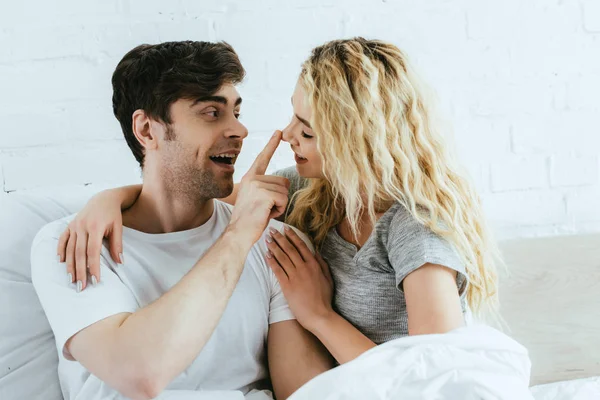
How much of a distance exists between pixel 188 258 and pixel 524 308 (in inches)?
33.6

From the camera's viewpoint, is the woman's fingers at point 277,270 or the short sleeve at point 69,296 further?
the woman's fingers at point 277,270

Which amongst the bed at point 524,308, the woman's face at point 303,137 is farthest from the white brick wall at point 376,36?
the woman's face at point 303,137

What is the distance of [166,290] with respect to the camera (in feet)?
4.24

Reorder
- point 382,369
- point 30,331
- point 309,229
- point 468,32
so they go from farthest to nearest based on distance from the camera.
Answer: point 468,32, point 309,229, point 30,331, point 382,369

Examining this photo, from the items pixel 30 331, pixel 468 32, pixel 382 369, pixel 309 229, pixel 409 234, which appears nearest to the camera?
pixel 382 369

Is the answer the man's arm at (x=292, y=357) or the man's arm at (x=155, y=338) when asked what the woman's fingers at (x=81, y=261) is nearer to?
the man's arm at (x=155, y=338)

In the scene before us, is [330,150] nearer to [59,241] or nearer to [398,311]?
[398,311]

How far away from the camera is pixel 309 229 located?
4.73ft

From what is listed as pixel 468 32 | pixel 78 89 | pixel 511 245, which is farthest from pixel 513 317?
pixel 78 89

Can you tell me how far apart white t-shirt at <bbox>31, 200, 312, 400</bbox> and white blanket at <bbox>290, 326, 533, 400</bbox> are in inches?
14.4

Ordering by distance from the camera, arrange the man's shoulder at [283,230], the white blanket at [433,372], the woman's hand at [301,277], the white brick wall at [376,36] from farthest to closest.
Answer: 1. the white brick wall at [376,36]
2. the man's shoulder at [283,230]
3. the woman's hand at [301,277]
4. the white blanket at [433,372]

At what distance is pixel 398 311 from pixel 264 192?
336 millimetres

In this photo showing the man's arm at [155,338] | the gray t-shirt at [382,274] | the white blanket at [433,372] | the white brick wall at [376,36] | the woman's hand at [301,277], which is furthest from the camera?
the white brick wall at [376,36]

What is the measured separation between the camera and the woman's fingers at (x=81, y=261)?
1.14 m
